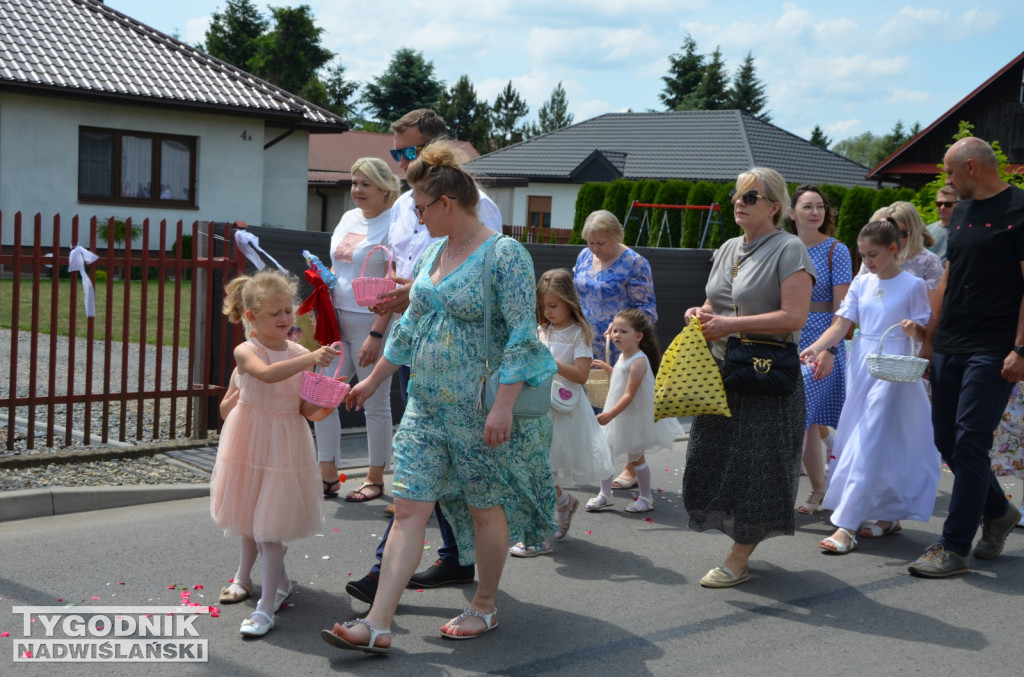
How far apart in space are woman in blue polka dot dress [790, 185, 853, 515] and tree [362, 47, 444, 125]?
221 ft

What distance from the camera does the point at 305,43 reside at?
6109cm

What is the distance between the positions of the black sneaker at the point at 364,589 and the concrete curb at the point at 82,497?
2.44 metres

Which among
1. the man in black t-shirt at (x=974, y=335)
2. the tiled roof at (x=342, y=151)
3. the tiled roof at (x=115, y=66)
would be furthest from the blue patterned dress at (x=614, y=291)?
the tiled roof at (x=342, y=151)

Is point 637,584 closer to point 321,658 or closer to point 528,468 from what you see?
point 528,468

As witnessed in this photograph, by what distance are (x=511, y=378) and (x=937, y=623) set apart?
235cm

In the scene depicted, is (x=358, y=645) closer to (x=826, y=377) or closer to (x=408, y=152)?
(x=408, y=152)

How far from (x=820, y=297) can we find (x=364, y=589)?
12.3 feet

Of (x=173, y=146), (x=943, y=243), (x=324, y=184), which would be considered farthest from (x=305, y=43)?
(x=943, y=243)

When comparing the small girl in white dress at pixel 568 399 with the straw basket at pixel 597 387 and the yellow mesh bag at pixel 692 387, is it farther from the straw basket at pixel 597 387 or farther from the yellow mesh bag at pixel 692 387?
the yellow mesh bag at pixel 692 387

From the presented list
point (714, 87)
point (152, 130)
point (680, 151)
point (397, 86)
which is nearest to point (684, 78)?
point (714, 87)

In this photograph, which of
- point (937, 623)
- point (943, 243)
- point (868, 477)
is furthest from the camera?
point (943, 243)

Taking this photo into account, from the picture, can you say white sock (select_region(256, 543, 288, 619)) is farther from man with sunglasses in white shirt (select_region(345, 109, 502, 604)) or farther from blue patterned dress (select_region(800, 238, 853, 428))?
blue patterned dress (select_region(800, 238, 853, 428))

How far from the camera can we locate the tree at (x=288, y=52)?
59906 mm

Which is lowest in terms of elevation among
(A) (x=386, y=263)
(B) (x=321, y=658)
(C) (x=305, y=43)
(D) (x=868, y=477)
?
(B) (x=321, y=658)
